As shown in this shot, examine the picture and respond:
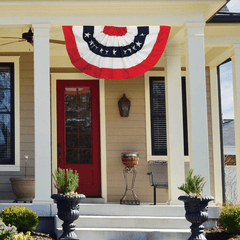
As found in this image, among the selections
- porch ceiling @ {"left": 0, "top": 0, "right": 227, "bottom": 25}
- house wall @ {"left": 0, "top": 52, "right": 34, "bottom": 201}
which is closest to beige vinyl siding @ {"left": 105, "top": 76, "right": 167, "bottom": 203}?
house wall @ {"left": 0, "top": 52, "right": 34, "bottom": 201}

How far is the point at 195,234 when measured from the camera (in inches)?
219

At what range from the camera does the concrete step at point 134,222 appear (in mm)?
6312

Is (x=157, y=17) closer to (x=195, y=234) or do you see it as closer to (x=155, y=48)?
(x=155, y=48)

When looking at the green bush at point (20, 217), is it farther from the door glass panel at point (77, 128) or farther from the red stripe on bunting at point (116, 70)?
the door glass panel at point (77, 128)

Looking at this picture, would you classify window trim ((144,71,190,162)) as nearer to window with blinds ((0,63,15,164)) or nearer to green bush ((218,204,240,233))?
window with blinds ((0,63,15,164))

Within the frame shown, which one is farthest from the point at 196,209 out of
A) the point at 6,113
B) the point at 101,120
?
the point at 6,113

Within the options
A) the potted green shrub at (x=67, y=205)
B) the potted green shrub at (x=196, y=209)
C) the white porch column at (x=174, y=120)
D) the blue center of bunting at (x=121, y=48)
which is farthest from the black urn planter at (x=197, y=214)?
the blue center of bunting at (x=121, y=48)

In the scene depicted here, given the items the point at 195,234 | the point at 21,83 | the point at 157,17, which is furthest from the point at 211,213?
A: the point at 21,83

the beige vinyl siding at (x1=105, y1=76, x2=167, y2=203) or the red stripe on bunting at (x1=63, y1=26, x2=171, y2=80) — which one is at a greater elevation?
the red stripe on bunting at (x1=63, y1=26, x2=171, y2=80)

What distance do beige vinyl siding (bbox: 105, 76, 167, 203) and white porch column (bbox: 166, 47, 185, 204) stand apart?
1.36 metres

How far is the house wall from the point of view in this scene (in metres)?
8.42

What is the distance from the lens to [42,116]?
6.41m

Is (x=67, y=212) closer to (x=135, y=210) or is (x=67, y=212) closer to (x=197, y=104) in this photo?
(x=135, y=210)

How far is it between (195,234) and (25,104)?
465 centimetres
